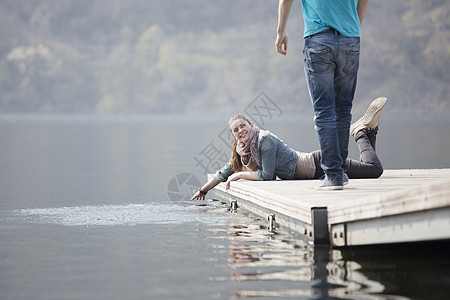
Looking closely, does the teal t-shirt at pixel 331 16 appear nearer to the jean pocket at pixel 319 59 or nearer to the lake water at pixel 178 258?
the jean pocket at pixel 319 59

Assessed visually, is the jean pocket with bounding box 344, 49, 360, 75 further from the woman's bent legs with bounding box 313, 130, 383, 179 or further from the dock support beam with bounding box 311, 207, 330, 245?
the woman's bent legs with bounding box 313, 130, 383, 179

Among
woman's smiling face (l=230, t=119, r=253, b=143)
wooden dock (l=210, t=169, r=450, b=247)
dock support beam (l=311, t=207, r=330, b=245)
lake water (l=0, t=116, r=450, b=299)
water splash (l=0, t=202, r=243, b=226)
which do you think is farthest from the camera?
woman's smiling face (l=230, t=119, r=253, b=143)

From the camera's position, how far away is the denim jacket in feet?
27.0

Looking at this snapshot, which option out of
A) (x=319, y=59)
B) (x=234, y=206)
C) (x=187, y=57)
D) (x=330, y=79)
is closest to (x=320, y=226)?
(x=330, y=79)

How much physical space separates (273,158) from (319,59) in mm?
2077

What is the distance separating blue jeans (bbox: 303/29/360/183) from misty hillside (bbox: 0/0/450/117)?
3458 inches

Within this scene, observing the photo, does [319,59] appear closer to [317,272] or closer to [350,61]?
[350,61]

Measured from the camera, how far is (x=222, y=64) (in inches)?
4385

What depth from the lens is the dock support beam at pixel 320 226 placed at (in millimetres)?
5941

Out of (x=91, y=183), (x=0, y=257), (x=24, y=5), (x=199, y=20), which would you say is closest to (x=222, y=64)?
(x=199, y=20)

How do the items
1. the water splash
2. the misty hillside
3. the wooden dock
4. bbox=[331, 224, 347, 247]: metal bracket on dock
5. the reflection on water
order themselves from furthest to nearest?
1. the misty hillside
2. the water splash
3. bbox=[331, 224, 347, 247]: metal bracket on dock
4. the reflection on water
5. the wooden dock

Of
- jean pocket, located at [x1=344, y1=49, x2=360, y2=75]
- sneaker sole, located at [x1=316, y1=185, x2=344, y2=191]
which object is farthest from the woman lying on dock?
jean pocket, located at [x1=344, y1=49, x2=360, y2=75]

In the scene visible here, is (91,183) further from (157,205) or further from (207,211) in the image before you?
(207,211)

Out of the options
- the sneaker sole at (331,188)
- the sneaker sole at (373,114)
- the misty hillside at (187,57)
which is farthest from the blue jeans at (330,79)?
the misty hillside at (187,57)
